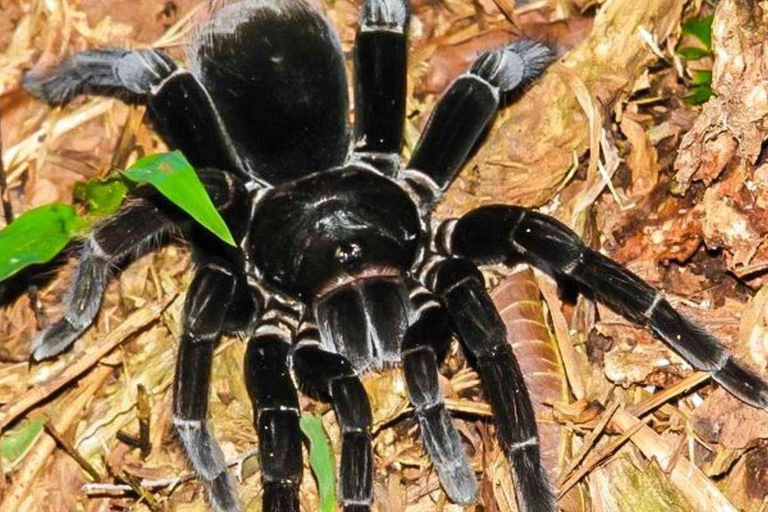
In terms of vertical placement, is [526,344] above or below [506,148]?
below

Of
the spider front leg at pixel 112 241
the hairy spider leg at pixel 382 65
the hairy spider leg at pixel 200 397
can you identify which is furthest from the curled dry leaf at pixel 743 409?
the spider front leg at pixel 112 241

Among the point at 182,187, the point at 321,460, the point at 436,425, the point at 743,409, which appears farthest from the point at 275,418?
the point at 743,409

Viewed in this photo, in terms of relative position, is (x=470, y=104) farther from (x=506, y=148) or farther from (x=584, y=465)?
(x=584, y=465)

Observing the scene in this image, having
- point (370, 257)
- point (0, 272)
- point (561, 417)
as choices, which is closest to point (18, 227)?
point (0, 272)

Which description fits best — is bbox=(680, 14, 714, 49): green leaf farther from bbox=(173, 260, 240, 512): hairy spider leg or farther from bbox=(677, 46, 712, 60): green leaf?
bbox=(173, 260, 240, 512): hairy spider leg

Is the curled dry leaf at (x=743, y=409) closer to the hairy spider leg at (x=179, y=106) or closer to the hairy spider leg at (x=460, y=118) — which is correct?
the hairy spider leg at (x=460, y=118)

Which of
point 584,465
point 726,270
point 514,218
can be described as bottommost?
point 584,465

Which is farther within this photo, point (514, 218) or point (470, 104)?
point (470, 104)

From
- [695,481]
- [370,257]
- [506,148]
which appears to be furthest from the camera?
[506,148]

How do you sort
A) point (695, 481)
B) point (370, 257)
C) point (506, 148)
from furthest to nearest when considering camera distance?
point (506, 148) < point (370, 257) < point (695, 481)
